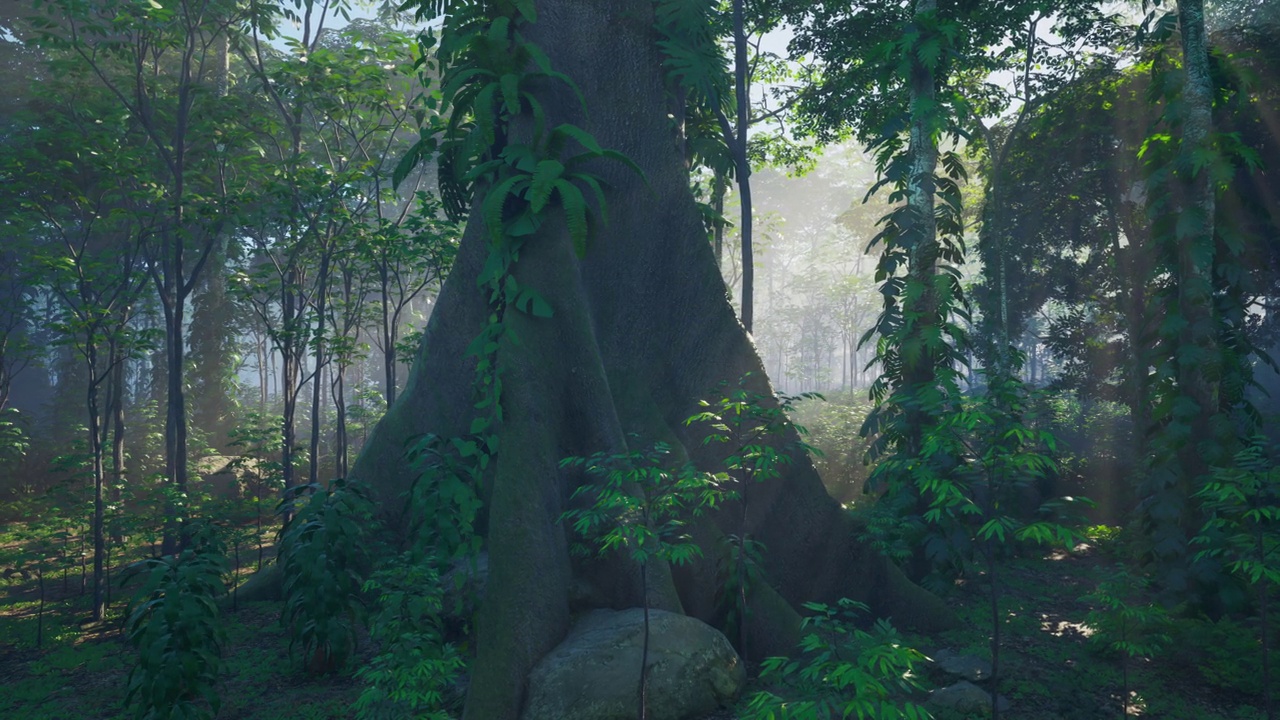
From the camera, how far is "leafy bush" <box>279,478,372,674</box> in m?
7.36

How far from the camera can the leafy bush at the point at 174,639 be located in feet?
18.7

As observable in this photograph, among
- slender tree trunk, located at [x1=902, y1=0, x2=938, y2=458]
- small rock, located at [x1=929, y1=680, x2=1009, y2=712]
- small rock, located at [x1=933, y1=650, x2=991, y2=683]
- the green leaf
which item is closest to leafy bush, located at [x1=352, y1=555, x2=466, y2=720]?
the green leaf

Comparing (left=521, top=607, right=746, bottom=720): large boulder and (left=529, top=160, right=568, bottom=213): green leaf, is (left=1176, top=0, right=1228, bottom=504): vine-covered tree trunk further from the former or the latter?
(left=529, top=160, right=568, bottom=213): green leaf

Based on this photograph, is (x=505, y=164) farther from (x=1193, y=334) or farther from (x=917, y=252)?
(x=1193, y=334)

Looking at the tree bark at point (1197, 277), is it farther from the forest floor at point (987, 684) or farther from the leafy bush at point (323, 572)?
the leafy bush at point (323, 572)

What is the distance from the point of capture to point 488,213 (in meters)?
7.85

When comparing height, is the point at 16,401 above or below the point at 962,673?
above

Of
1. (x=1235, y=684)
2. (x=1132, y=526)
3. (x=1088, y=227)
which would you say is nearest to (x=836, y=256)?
(x=1088, y=227)

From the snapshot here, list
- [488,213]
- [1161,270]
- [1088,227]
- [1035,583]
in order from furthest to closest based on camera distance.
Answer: [1088,227], [1035,583], [1161,270], [488,213]

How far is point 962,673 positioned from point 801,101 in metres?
13.7

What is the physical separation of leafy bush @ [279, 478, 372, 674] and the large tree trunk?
1.62 m

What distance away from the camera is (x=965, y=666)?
7.52 metres

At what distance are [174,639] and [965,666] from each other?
7.71 meters

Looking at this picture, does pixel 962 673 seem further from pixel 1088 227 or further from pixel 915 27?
pixel 1088 227
